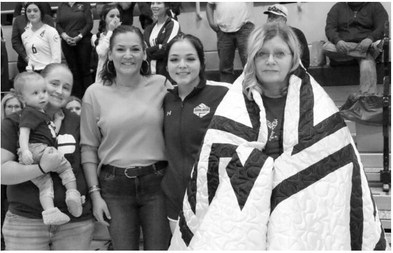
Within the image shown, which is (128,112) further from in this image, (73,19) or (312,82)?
(73,19)

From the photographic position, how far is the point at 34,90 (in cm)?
219

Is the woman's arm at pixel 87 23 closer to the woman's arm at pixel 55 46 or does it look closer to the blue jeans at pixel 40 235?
the woman's arm at pixel 55 46

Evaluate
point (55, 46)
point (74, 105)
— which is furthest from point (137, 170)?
point (55, 46)

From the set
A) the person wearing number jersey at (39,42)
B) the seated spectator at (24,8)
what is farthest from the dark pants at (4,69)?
the seated spectator at (24,8)

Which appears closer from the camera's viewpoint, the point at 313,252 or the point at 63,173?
the point at 313,252

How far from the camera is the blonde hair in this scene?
1.91 metres

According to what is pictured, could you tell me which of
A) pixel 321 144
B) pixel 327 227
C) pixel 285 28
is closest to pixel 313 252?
pixel 327 227

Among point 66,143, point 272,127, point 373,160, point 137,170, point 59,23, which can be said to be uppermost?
point 59,23

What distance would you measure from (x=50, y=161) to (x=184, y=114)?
57cm

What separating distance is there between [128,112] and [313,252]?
3.16 ft

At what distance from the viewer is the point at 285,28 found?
76.1 inches

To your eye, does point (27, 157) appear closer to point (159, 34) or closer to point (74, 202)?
point (74, 202)

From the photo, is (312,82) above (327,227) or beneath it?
above

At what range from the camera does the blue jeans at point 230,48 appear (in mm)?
5234
